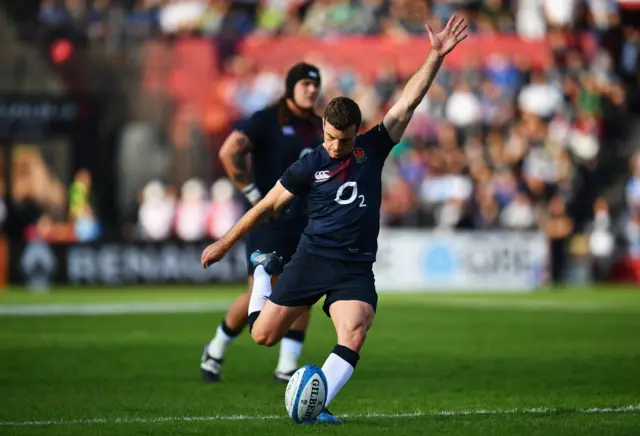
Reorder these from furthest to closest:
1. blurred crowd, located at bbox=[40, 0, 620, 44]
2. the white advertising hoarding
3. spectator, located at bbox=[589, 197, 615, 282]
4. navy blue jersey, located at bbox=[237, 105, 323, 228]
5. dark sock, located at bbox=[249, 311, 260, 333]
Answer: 1. blurred crowd, located at bbox=[40, 0, 620, 44]
2. spectator, located at bbox=[589, 197, 615, 282]
3. the white advertising hoarding
4. navy blue jersey, located at bbox=[237, 105, 323, 228]
5. dark sock, located at bbox=[249, 311, 260, 333]

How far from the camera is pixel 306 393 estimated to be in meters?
8.06

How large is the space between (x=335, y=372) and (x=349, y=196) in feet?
4.04

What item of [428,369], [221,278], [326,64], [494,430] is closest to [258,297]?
[494,430]

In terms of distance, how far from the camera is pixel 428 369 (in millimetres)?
12086

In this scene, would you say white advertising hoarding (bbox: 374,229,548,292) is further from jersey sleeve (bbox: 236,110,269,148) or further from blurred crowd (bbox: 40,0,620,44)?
jersey sleeve (bbox: 236,110,269,148)

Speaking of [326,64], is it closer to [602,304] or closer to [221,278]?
[221,278]

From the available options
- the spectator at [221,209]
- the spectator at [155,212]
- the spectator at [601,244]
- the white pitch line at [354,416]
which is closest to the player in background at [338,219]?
the white pitch line at [354,416]

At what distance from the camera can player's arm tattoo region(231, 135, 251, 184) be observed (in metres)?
11.0

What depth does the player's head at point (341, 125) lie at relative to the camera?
8.26m

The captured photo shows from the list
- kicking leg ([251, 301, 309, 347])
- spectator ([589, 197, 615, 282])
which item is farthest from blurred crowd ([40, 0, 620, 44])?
kicking leg ([251, 301, 309, 347])

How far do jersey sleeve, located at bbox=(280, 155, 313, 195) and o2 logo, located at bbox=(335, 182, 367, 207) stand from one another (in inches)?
8.7

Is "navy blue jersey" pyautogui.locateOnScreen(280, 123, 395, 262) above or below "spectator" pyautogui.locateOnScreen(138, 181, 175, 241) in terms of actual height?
above

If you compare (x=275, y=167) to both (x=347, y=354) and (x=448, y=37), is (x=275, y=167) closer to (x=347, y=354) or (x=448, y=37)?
(x=448, y=37)

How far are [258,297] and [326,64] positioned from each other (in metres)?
20.5
